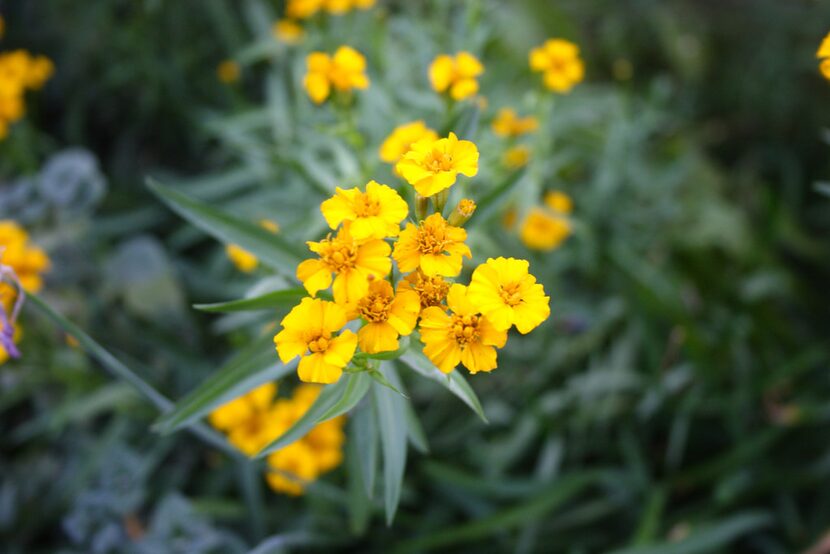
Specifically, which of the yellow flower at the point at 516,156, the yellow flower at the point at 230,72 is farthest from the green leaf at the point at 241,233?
the yellow flower at the point at 230,72

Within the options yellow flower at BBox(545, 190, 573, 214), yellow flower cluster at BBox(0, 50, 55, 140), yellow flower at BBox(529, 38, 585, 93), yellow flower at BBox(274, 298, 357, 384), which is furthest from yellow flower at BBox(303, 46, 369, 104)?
yellow flower cluster at BBox(0, 50, 55, 140)

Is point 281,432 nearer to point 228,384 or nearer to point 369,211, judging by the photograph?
point 228,384

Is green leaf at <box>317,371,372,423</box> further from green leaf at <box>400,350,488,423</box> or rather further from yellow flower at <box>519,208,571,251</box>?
yellow flower at <box>519,208,571,251</box>

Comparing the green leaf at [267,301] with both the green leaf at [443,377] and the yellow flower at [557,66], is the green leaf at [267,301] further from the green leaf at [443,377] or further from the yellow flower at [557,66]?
the yellow flower at [557,66]

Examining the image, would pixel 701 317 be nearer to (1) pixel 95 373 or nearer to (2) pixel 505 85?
(2) pixel 505 85

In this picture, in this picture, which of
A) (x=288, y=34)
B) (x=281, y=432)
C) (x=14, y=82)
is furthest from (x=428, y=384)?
(x=14, y=82)
